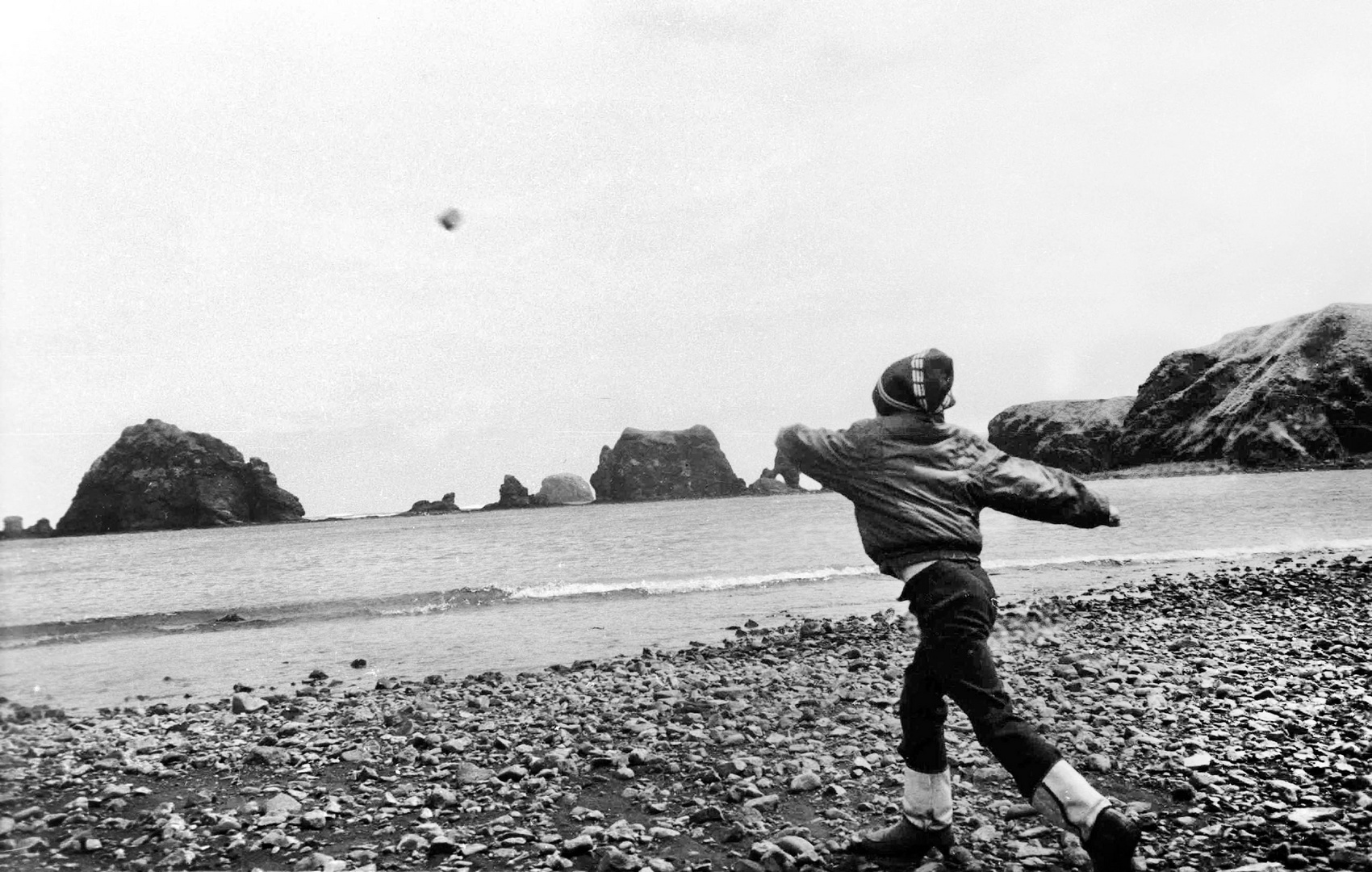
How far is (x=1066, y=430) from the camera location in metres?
176

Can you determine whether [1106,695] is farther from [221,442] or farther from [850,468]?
[221,442]

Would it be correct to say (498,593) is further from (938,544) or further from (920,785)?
(938,544)

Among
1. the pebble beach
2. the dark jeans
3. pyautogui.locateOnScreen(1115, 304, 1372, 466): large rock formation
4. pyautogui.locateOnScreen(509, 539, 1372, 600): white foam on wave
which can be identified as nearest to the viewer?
the dark jeans

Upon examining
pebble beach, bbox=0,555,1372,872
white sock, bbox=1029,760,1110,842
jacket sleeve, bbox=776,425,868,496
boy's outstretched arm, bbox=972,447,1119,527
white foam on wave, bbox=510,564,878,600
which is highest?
jacket sleeve, bbox=776,425,868,496

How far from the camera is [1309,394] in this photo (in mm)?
130500

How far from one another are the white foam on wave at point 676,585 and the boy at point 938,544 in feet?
62.0

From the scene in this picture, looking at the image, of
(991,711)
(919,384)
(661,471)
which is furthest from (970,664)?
(661,471)

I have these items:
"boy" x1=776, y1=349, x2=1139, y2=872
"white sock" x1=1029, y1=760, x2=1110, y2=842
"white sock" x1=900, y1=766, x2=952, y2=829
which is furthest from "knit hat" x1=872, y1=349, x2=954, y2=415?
"white sock" x1=900, y1=766, x2=952, y2=829

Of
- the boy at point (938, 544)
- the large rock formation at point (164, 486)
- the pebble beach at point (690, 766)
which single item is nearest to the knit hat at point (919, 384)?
the boy at point (938, 544)

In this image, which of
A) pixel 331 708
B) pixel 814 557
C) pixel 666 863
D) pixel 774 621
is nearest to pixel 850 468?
pixel 666 863

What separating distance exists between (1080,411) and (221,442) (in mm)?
157391

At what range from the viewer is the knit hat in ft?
16.1

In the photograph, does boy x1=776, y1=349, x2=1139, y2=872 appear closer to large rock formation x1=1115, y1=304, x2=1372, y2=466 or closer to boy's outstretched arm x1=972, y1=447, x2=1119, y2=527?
boy's outstretched arm x1=972, y1=447, x2=1119, y2=527

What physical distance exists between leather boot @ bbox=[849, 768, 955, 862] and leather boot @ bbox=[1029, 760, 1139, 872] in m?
0.72
